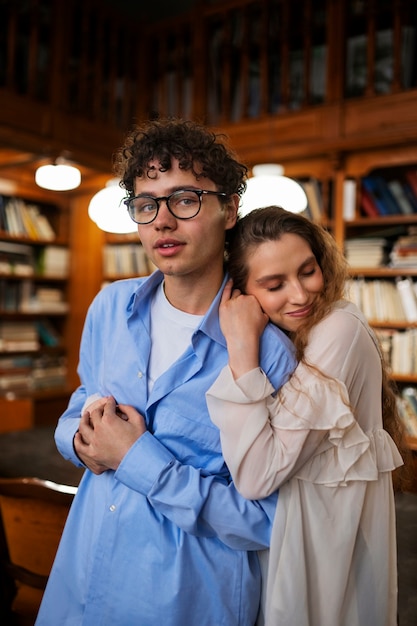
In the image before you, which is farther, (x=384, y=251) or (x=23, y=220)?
(x=23, y=220)

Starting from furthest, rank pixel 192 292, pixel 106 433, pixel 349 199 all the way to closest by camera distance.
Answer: pixel 349 199 < pixel 192 292 < pixel 106 433

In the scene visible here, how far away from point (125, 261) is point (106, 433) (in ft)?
12.8

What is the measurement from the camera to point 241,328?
1.10 meters

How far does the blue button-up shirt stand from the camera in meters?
1.04

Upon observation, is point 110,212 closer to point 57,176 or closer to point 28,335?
point 57,176

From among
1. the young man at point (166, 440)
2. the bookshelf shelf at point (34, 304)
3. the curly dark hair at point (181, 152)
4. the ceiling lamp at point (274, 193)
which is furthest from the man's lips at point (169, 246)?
the bookshelf shelf at point (34, 304)

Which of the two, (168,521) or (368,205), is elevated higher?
(368,205)

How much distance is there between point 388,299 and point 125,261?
2.27 m

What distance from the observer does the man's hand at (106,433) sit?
1107 mm

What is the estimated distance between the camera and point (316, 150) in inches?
154

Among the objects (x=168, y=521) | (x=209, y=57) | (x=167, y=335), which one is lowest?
(x=168, y=521)

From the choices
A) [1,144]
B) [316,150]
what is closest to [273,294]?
[316,150]

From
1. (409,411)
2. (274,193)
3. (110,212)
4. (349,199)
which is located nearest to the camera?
(274,193)

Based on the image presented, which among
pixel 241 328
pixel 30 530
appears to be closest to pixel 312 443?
pixel 241 328
